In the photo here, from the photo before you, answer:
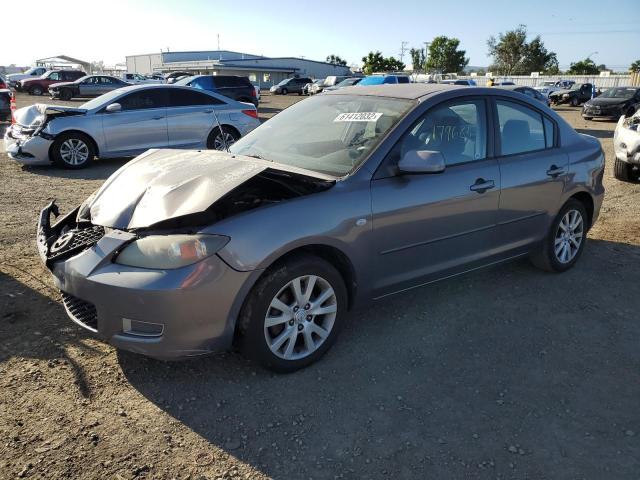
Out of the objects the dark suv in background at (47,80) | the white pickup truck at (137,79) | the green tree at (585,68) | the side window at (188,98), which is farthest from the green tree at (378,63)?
the side window at (188,98)

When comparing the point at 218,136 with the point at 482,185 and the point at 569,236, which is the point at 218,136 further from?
the point at 482,185

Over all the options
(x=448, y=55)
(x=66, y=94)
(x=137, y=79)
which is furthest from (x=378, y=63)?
(x=66, y=94)

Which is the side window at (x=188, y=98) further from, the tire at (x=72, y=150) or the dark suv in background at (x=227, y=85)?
the dark suv in background at (x=227, y=85)

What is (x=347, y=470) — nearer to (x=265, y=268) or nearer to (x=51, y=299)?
(x=265, y=268)

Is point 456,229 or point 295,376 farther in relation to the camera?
point 456,229

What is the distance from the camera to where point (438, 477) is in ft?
8.15

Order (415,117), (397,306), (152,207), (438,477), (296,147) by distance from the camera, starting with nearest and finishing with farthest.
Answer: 1. (438,477)
2. (152,207)
3. (415,117)
4. (296,147)
5. (397,306)

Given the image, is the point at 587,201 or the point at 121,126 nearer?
the point at 587,201

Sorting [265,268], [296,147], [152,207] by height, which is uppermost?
[296,147]

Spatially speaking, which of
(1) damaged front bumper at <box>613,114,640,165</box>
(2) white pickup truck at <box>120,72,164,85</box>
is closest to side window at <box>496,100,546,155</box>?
(1) damaged front bumper at <box>613,114,640,165</box>

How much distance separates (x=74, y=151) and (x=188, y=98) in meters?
2.42

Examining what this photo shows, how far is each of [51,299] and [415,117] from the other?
307cm

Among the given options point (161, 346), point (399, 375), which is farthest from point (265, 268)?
point (399, 375)

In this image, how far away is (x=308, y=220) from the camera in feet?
10.3
